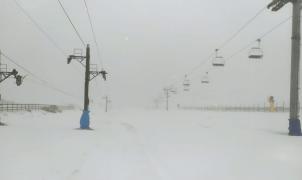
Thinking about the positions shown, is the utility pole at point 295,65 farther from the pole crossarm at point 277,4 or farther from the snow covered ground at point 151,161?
the snow covered ground at point 151,161

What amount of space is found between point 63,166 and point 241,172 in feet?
17.0

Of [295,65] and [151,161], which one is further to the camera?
[295,65]

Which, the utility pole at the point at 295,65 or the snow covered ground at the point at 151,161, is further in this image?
the utility pole at the point at 295,65

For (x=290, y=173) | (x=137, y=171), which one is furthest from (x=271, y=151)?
(x=137, y=171)

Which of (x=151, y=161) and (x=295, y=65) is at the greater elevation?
(x=295, y=65)

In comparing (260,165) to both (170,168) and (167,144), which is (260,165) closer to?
(170,168)

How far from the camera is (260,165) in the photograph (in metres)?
11.4

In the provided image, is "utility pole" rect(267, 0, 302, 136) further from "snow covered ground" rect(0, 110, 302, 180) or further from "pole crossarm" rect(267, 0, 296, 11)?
Answer: "snow covered ground" rect(0, 110, 302, 180)

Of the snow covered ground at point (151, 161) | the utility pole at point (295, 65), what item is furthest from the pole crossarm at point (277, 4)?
the snow covered ground at point (151, 161)

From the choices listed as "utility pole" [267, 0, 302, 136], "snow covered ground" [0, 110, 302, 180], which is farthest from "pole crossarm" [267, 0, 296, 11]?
"snow covered ground" [0, 110, 302, 180]

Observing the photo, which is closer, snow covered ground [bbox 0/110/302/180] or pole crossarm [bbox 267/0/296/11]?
snow covered ground [bbox 0/110/302/180]

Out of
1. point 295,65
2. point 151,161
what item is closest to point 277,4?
point 295,65

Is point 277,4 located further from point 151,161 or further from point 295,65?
point 151,161

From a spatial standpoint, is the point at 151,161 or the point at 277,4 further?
the point at 277,4
